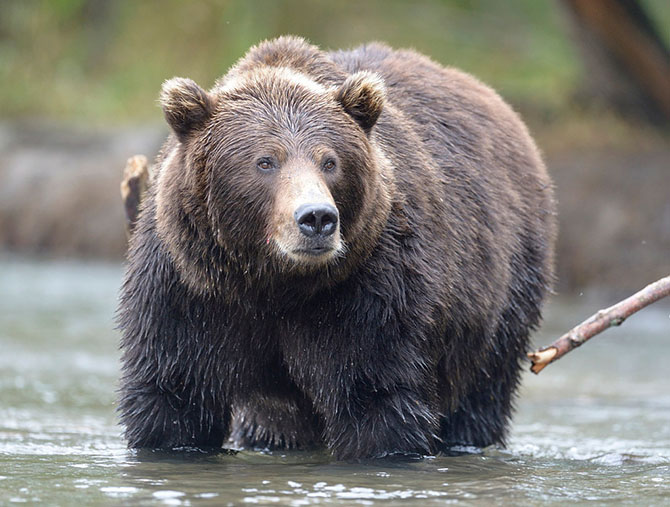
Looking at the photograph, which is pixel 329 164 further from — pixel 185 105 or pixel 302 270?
pixel 185 105

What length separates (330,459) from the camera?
6.57 m

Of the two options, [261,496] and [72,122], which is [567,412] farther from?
[72,122]

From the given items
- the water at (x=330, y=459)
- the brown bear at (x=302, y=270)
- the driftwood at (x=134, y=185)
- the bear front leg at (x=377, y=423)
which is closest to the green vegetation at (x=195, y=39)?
the water at (x=330, y=459)

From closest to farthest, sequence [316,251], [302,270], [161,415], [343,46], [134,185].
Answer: [316,251], [302,270], [161,415], [134,185], [343,46]

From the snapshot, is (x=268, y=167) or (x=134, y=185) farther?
(x=134, y=185)

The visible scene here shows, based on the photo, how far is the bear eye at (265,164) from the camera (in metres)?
5.97

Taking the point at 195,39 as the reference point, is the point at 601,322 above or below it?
below

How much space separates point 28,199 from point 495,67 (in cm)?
972

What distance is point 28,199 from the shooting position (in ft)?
67.6

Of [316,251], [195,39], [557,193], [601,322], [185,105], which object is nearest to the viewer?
[316,251]

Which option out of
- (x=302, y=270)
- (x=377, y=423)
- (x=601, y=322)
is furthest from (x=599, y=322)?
(x=302, y=270)

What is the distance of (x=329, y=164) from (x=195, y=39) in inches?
811

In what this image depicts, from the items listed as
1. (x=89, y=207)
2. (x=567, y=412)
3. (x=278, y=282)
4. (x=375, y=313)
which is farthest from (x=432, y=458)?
(x=89, y=207)

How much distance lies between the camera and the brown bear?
600cm
